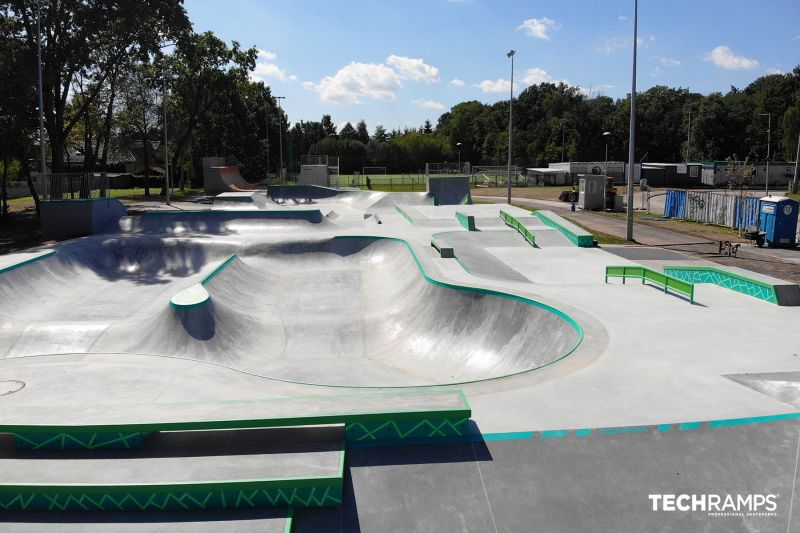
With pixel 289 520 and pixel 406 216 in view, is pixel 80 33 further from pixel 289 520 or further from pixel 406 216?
pixel 289 520

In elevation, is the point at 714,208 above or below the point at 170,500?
above

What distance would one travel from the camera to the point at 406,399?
22.4ft

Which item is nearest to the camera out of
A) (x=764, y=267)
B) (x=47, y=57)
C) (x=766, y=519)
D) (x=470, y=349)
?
(x=766, y=519)

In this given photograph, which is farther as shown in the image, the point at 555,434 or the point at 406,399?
the point at 406,399

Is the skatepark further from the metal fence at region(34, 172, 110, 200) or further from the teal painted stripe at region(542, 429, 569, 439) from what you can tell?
the metal fence at region(34, 172, 110, 200)

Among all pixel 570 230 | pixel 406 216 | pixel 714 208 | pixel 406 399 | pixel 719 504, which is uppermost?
pixel 714 208

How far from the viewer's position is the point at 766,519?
5.30 metres

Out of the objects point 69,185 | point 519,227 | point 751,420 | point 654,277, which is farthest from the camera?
point 69,185

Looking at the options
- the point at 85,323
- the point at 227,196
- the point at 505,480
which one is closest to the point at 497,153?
the point at 227,196

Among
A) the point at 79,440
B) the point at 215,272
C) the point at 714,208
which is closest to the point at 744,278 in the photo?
the point at 215,272

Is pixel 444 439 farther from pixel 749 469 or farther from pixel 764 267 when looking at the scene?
pixel 764 267

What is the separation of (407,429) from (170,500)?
97.0 inches

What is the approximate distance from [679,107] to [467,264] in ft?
335

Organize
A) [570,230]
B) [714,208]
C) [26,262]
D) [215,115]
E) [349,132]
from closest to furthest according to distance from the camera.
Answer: [26,262], [570,230], [714,208], [215,115], [349,132]
